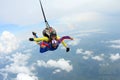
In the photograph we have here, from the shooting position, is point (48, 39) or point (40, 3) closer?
point (40, 3)

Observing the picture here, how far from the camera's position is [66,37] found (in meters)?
16.9

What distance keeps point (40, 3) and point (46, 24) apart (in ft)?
6.21

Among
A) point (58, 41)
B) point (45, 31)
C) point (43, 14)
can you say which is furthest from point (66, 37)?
point (43, 14)

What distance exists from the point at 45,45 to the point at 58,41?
969mm

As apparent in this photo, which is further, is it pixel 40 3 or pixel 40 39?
Result: pixel 40 39

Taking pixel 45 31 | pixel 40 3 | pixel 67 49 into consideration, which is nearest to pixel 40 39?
pixel 45 31

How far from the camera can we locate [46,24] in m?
14.9

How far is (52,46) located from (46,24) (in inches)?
77.0

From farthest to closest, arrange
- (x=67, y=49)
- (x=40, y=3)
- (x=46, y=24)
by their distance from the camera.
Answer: (x=67, y=49) → (x=46, y=24) → (x=40, y=3)

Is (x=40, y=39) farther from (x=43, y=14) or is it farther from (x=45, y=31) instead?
(x=43, y=14)

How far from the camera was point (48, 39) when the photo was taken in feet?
53.1

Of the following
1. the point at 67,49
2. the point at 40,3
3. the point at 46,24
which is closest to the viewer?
the point at 40,3

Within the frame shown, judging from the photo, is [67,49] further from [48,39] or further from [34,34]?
[34,34]

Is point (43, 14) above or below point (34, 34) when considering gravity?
below
